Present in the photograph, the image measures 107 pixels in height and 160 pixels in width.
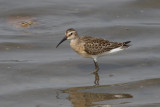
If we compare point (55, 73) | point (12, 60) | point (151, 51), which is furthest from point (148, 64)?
point (12, 60)

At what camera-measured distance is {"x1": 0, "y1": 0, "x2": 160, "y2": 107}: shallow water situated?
10.9 metres

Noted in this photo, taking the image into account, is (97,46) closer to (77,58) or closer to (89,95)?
(77,58)

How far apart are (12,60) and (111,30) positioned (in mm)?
3627

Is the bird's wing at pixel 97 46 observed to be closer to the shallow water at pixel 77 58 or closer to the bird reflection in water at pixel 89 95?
the shallow water at pixel 77 58

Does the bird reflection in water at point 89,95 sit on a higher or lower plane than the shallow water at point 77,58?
lower

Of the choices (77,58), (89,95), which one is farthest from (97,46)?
(89,95)

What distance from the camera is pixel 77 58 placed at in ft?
44.3

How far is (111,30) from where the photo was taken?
15.4 m

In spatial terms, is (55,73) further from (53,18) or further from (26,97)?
(53,18)

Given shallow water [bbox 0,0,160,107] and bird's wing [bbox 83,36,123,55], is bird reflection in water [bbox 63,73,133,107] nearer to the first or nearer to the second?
shallow water [bbox 0,0,160,107]

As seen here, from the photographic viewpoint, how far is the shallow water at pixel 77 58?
1088cm

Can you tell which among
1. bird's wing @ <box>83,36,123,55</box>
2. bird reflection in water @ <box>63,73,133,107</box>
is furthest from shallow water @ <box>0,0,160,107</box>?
bird's wing @ <box>83,36,123,55</box>

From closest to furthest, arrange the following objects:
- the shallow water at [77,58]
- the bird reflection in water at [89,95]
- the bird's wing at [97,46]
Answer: the bird reflection in water at [89,95] < the shallow water at [77,58] < the bird's wing at [97,46]

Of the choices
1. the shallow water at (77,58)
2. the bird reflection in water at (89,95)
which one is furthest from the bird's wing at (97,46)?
the bird reflection in water at (89,95)
